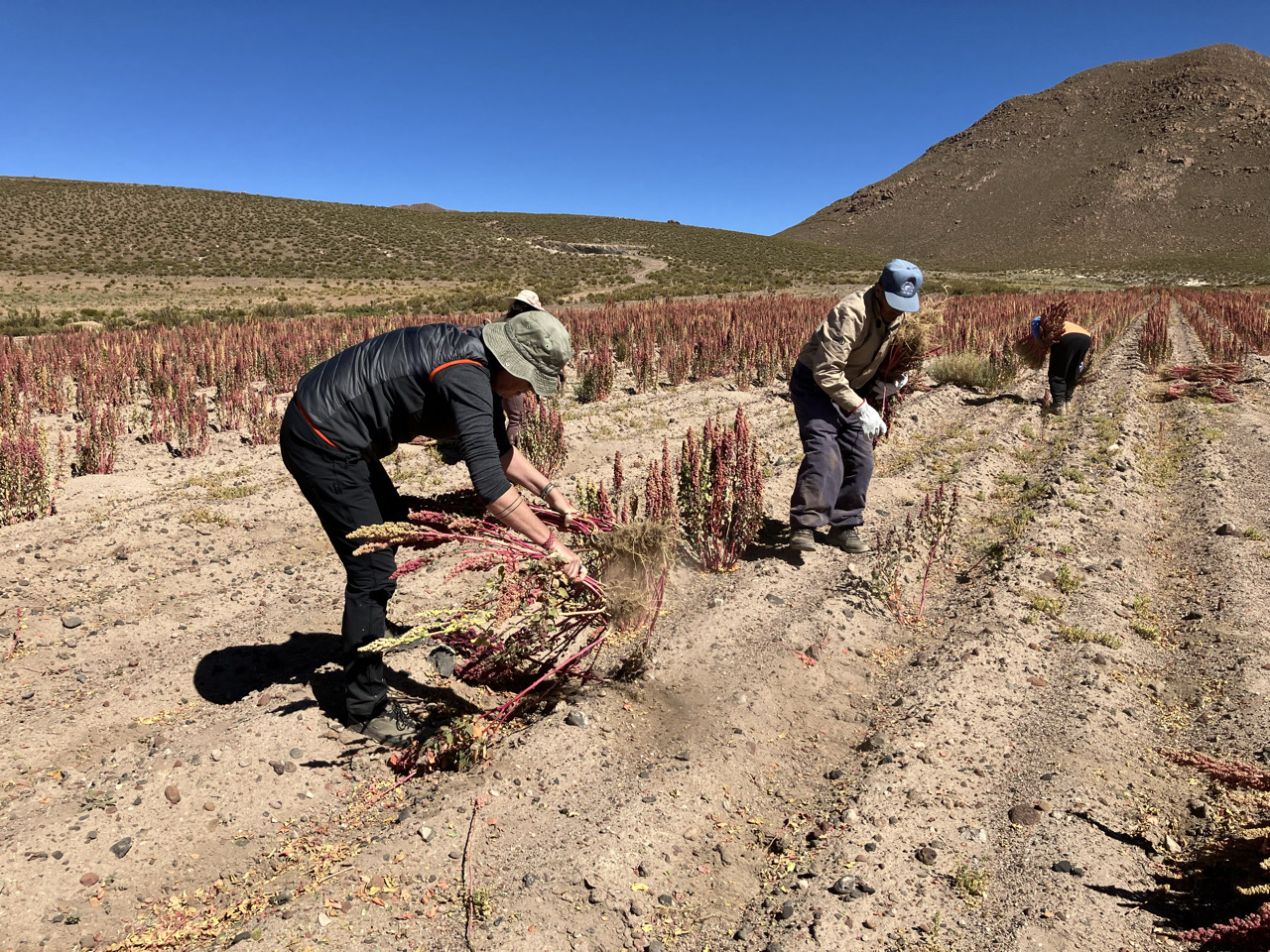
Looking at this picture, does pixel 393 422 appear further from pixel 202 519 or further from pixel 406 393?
pixel 202 519

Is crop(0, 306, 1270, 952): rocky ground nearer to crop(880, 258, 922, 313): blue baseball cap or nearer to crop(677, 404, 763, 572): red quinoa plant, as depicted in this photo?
crop(677, 404, 763, 572): red quinoa plant

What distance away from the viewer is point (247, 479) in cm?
564

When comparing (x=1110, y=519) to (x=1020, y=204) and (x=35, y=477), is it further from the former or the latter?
(x=1020, y=204)

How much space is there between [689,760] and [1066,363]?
673 centimetres

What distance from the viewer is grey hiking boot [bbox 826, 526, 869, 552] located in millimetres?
4016

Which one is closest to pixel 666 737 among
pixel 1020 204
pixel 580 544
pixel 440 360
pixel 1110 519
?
pixel 580 544

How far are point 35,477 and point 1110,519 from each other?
7.05 m

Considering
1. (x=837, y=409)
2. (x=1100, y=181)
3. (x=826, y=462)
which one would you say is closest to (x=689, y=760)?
(x=826, y=462)

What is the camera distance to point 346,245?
143ft

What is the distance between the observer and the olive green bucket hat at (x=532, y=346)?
6.84 ft

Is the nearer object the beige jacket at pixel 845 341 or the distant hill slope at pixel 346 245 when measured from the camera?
the beige jacket at pixel 845 341

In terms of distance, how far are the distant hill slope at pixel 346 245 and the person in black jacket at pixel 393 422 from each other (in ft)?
82.9

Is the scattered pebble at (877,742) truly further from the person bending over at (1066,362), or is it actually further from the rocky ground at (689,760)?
the person bending over at (1066,362)

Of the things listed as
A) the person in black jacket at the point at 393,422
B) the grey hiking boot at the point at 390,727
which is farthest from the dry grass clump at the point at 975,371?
the grey hiking boot at the point at 390,727
